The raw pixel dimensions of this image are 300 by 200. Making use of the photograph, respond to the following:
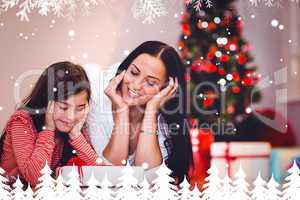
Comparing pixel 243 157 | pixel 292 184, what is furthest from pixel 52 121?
pixel 292 184

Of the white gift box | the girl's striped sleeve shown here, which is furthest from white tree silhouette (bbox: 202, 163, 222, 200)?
the girl's striped sleeve

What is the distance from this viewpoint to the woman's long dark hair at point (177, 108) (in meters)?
3.21

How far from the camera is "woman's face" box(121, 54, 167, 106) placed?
320cm

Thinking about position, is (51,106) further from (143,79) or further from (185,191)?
(185,191)

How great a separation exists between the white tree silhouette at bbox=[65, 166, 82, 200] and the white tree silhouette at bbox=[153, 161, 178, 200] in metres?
0.48

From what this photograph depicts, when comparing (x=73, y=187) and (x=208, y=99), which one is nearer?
(x=73, y=187)

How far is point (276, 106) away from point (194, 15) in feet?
2.64

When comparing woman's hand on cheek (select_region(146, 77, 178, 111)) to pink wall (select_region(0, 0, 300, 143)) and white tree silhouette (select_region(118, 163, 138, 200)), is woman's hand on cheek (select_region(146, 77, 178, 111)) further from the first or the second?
white tree silhouette (select_region(118, 163, 138, 200))

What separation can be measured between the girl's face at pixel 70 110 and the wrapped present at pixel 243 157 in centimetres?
89

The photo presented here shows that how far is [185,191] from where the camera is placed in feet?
10.5

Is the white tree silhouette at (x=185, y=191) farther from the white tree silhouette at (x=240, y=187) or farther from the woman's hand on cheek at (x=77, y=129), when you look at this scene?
the woman's hand on cheek at (x=77, y=129)

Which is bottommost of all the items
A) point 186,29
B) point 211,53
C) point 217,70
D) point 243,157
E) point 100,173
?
point 100,173

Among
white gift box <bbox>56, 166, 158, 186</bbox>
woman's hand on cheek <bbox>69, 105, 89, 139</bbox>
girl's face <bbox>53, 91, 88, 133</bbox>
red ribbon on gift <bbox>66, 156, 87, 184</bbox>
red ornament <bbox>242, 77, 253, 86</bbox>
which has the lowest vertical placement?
white gift box <bbox>56, 166, 158, 186</bbox>

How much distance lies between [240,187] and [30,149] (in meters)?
1.38
